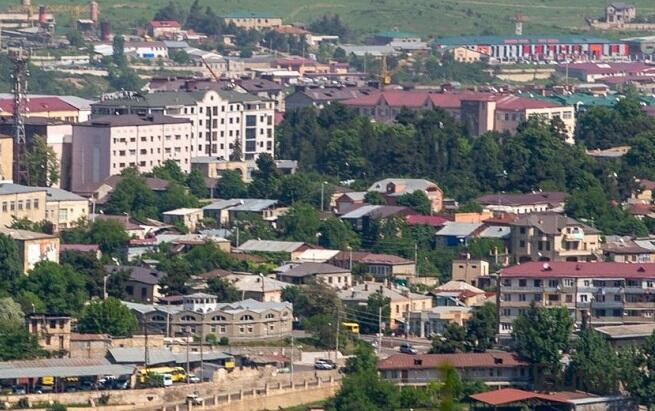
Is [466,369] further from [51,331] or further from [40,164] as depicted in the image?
[40,164]

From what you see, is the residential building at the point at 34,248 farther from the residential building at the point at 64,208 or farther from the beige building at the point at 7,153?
the beige building at the point at 7,153

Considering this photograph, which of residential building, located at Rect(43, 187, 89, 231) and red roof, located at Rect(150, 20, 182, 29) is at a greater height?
red roof, located at Rect(150, 20, 182, 29)

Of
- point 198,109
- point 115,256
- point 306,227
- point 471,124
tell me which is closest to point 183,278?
point 115,256

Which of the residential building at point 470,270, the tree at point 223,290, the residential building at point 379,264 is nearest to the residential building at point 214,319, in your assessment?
the tree at point 223,290

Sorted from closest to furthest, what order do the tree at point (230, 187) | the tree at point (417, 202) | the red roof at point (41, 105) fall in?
the tree at point (417, 202) → the tree at point (230, 187) → the red roof at point (41, 105)

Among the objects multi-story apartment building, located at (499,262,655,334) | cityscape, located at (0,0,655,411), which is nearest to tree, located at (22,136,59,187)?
cityscape, located at (0,0,655,411)

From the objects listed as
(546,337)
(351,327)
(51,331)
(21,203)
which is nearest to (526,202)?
(21,203)

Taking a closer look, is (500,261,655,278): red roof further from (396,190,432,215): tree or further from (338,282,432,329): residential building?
(396,190,432,215): tree
